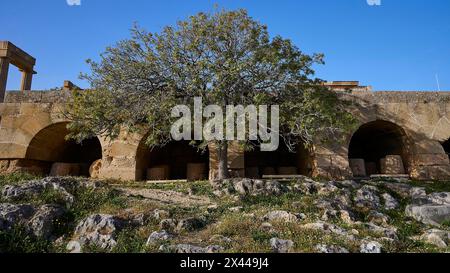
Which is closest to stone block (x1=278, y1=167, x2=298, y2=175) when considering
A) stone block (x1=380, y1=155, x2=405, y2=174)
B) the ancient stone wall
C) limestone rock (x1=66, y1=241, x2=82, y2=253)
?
the ancient stone wall

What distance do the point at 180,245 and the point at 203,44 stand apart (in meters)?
6.56

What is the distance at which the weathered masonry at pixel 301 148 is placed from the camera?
12883 millimetres

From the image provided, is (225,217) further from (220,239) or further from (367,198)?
(367,198)

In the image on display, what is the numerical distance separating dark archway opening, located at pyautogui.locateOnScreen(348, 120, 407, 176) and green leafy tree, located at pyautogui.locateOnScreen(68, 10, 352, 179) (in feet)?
14.0

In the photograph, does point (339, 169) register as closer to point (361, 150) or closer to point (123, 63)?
point (361, 150)

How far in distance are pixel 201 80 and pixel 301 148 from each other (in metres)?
6.93

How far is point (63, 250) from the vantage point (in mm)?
6309

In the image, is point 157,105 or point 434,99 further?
point 434,99

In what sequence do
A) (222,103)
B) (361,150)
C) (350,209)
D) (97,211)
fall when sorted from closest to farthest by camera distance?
(97,211) < (350,209) < (222,103) < (361,150)

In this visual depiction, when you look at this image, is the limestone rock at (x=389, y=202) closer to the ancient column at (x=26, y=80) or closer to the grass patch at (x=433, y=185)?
the grass patch at (x=433, y=185)

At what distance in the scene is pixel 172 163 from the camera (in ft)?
58.4

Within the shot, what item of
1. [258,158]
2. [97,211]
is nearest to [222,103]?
[97,211]

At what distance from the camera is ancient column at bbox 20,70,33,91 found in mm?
18756

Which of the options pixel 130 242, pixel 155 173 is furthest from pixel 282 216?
pixel 155 173
